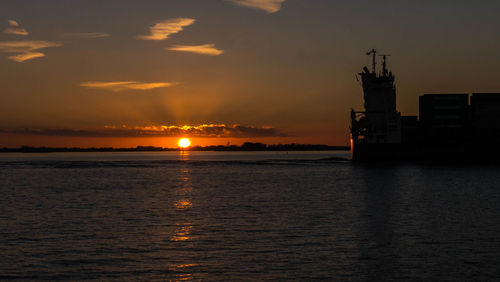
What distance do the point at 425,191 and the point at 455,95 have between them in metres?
81.1

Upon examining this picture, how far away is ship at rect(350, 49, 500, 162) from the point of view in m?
126

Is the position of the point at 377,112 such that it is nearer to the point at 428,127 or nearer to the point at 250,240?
the point at 428,127

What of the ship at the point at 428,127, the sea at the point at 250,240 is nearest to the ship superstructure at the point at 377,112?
the ship at the point at 428,127

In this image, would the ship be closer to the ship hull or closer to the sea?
the ship hull

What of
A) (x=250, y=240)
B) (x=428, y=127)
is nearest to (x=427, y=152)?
(x=428, y=127)

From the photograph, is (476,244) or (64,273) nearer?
(64,273)

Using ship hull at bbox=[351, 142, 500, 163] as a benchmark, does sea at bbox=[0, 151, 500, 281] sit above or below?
below

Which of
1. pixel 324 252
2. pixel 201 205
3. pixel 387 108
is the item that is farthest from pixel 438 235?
pixel 387 108

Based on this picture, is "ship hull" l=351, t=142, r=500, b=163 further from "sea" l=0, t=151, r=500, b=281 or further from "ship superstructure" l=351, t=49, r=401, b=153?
"sea" l=0, t=151, r=500, b=281

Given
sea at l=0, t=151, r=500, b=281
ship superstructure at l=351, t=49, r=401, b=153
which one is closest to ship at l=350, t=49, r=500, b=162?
ship superstructure at l=351, t=49, r=401, b=153

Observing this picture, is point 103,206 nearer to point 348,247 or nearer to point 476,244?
point 348,247

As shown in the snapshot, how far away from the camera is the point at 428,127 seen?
130625 mm

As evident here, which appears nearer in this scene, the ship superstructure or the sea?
the sea

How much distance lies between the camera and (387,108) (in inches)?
5236
